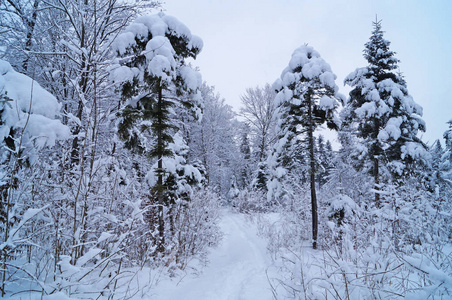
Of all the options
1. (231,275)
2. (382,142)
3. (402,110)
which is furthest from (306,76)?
(231,275)

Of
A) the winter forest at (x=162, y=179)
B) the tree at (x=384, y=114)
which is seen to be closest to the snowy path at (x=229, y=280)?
the winter forest at (x=162, y=179)

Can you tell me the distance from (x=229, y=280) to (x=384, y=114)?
1201cm

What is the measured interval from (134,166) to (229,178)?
788 inches

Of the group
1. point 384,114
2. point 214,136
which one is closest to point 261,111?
point 214,136

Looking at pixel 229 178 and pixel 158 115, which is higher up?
pixel 158 115

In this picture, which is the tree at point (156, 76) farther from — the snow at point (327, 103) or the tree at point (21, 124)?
the snow at point (327, 103)

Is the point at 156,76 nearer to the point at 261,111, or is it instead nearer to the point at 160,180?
the point at 160,180

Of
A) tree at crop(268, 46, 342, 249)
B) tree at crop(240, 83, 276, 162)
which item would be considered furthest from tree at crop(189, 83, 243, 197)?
tree at crop(268, 46, 342, 249)

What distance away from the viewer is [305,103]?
31.9 feet

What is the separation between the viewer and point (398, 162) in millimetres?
11734

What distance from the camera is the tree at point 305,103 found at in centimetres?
895

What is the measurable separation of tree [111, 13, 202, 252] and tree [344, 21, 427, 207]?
32.4ft

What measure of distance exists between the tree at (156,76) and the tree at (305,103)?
4706 millimetres

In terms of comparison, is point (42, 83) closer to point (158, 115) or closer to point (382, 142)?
point (158, 115)
